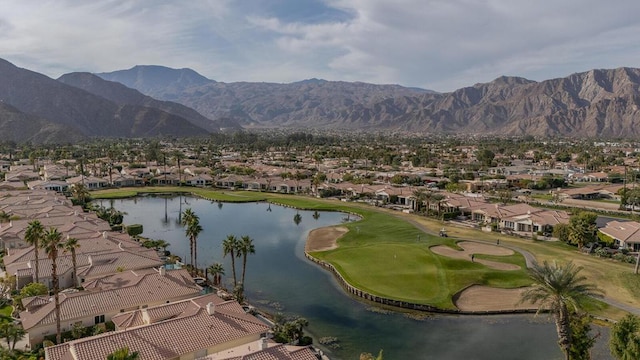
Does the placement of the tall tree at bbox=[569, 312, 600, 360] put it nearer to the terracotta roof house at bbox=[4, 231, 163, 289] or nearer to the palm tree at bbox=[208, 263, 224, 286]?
the palm tree at bbox=[208, 263, 224, 286]

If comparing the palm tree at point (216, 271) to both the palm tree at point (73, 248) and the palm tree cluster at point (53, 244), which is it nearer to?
the palm tree at point (73, 248)

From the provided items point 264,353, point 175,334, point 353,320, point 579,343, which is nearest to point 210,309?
point 175,334

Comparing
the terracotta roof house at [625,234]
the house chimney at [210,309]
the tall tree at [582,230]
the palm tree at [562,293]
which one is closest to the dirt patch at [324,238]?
the house chimney at [210,309]

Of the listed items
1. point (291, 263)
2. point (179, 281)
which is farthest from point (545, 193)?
point (179, 281)

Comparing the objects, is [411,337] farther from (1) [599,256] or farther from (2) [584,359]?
(1) [599,256]

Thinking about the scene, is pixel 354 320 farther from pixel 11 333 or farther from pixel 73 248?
pixel 11 333

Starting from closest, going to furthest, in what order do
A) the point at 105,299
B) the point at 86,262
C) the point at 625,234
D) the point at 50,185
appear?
the point at 105,299, the point at 86,262, the point at 625,234, the point at 50,185

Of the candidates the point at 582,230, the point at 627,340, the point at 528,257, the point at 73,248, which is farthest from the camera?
the point at 582,230
